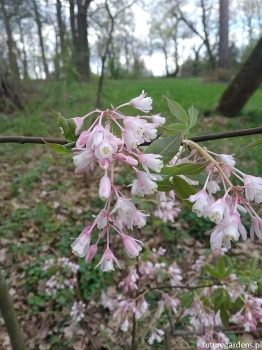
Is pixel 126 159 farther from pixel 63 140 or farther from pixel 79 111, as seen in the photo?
pixel 79 111

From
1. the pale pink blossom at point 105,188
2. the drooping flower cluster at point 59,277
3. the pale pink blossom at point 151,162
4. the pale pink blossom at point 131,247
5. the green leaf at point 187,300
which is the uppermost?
the pale pink blossom at point 151,162

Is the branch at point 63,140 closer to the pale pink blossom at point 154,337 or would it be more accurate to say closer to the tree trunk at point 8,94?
the pale pink blossom at point 154,337

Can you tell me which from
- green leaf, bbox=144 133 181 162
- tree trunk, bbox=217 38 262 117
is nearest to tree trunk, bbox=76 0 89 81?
tree trunk, bbox=217 38 262 117

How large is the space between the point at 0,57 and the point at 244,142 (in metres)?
6.27

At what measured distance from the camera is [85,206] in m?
3.96

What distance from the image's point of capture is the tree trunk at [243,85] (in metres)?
6.16

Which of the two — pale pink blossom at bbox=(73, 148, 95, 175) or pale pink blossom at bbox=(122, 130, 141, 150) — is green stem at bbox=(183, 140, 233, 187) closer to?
pale pink blossom at bbox=(122, 130, 141, 150)

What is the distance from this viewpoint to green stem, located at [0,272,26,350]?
115 cm

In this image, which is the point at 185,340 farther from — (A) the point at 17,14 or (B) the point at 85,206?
(A) the point at 17,14

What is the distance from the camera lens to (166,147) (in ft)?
2.37

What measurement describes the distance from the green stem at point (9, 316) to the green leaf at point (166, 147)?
819 millimetres

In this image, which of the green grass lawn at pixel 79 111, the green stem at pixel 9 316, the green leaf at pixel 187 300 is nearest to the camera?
the green stem at pixel 9 316

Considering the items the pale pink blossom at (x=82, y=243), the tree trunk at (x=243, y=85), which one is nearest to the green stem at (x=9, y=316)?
the pale pink blossom at (x=82, y=243)

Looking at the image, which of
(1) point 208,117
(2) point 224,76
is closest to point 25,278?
(1) point 208,117
